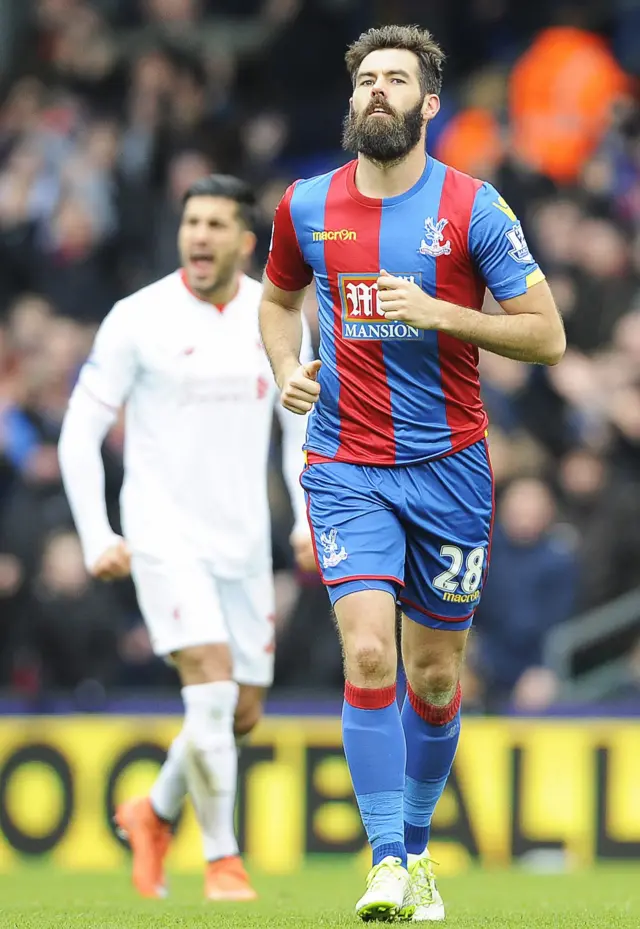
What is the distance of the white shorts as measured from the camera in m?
8.30

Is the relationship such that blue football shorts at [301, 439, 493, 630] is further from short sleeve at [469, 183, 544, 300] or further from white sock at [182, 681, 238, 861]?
white sock at [182, 681, 238, 861]

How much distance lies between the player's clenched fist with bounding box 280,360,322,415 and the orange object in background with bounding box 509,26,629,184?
29.3ft

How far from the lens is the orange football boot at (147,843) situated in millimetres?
8703

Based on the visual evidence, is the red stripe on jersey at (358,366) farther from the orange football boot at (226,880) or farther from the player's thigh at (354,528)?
the orange football boot at (226,880)

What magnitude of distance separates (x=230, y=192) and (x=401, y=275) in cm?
237

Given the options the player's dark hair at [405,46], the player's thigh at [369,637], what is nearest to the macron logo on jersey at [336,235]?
the player's dark hair at [405,46]

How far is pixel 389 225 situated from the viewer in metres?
6.57

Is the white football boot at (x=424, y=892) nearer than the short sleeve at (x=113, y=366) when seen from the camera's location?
Yes

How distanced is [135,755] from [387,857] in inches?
210

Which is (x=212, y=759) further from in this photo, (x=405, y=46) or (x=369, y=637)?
(x=405, y=46)

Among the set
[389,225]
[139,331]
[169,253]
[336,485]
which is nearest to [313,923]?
[336,485]

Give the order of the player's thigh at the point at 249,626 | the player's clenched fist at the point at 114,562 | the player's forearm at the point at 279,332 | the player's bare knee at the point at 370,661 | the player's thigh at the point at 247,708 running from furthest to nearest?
the player's thigh at the point at 247,708
the player's thigh at the point at 249,626
the player's clenched fist at the point at 114,562
the player's forearm at the point at 279,332
the player's bare knee at the point at 370,661

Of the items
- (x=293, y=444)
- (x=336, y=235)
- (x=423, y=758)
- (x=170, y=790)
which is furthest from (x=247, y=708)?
(x=336, y=235)

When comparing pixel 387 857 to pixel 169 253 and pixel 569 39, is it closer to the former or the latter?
pixel 169 253
